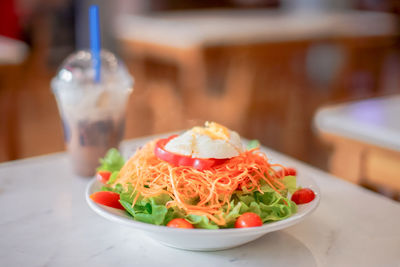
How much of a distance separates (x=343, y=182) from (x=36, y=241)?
75 centimetres

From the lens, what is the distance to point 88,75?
1263mm

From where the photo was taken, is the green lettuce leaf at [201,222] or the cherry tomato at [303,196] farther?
the cherry tomato at [303,196]

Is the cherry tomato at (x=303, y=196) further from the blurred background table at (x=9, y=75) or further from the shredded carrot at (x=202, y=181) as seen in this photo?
the blurred background table at (x=9, y=75)

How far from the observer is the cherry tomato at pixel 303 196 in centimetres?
93

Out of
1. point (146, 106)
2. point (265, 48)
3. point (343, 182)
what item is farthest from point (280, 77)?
point (343, 182)

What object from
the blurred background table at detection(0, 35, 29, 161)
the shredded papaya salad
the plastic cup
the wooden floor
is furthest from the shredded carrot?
the blurred background table at detection(0, 35, 29, 161)

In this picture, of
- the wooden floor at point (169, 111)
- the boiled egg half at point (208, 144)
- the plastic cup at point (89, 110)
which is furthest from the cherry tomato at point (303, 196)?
the wooden floor at point (169, 111)

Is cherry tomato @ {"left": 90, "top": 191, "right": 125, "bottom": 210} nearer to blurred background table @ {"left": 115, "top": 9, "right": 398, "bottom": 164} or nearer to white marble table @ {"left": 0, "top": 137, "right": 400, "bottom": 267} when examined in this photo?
white marble table @ {"left": 0, "top": 137, "right": 400, "bottom": 267}

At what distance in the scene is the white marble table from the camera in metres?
0.85

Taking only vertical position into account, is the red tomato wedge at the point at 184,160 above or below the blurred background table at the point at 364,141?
above

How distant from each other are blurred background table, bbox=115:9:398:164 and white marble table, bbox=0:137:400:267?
6.20ft

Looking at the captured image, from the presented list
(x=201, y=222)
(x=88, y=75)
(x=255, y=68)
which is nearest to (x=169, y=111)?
(x=255, y=68)

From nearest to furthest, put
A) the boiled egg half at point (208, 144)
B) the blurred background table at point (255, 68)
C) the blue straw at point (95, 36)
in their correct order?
1. the boiled egg half at point (208, 144)
2. the blue straw at point (95, 36)
3. the blurred background table at point (255, 68)

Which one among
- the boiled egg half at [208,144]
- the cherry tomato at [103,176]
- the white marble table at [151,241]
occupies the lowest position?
the white marble table at [151,241]
